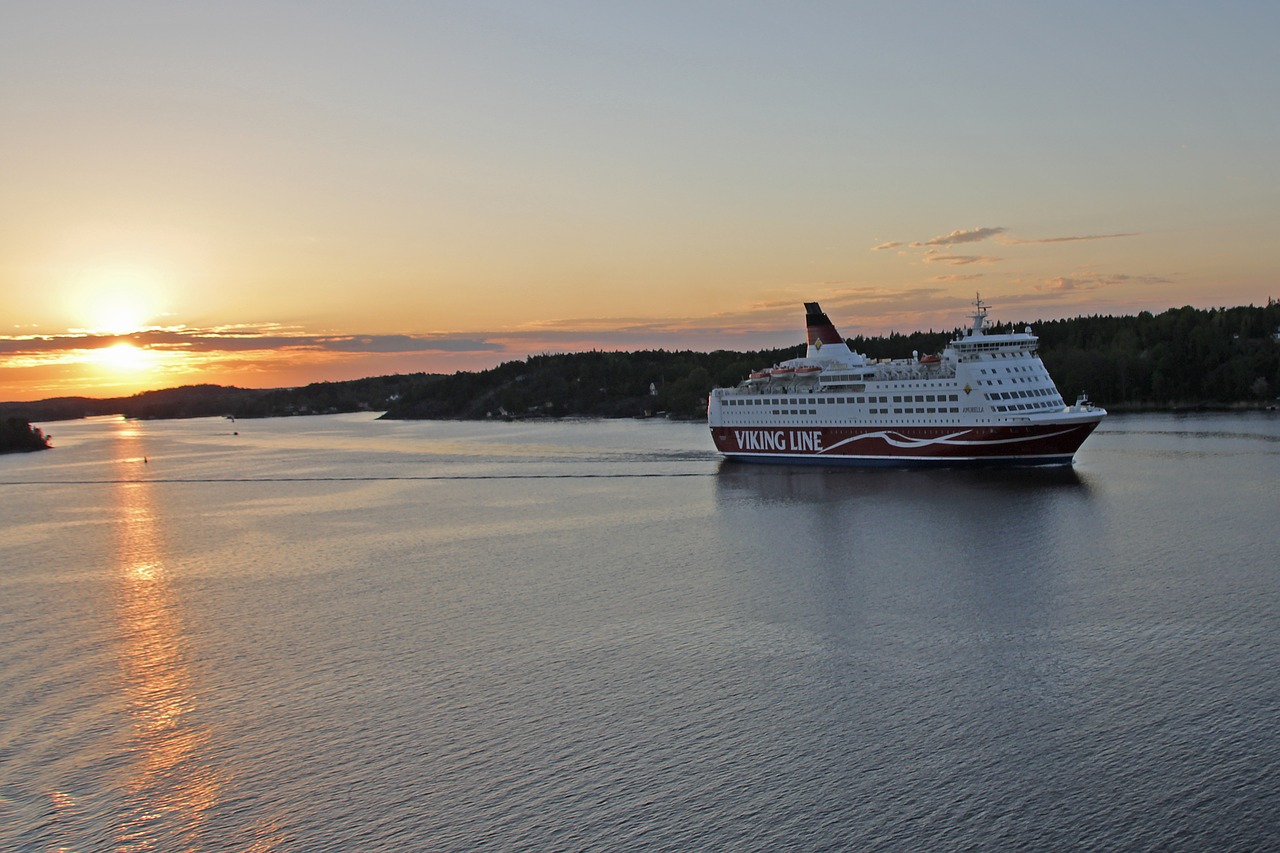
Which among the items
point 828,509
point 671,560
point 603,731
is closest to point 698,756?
point 603,731

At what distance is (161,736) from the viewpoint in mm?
15367

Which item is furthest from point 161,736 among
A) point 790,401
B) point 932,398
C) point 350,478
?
point 350,478

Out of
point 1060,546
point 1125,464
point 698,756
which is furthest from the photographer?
point 1125,464

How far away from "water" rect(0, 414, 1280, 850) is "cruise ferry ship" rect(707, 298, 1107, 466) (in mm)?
6103

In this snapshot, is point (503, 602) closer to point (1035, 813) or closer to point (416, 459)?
point (1035, 813)

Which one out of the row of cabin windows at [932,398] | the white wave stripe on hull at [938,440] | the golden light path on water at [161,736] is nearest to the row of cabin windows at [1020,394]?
the row of cabin windows at [932,398]

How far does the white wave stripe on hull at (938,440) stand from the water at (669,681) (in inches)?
223

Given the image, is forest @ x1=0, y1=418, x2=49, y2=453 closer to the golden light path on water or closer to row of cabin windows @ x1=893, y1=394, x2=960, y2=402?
the golden light path on water

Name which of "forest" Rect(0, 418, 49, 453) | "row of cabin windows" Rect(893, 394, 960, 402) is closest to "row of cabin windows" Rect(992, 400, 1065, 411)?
"row of cabin windows" Rect(893, 394, 960, 402)

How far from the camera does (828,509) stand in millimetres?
36219

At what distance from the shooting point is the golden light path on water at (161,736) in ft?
40.6

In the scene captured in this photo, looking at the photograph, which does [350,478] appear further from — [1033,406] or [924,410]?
[1033,406]

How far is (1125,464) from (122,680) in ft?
138

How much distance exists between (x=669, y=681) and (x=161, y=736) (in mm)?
8249
